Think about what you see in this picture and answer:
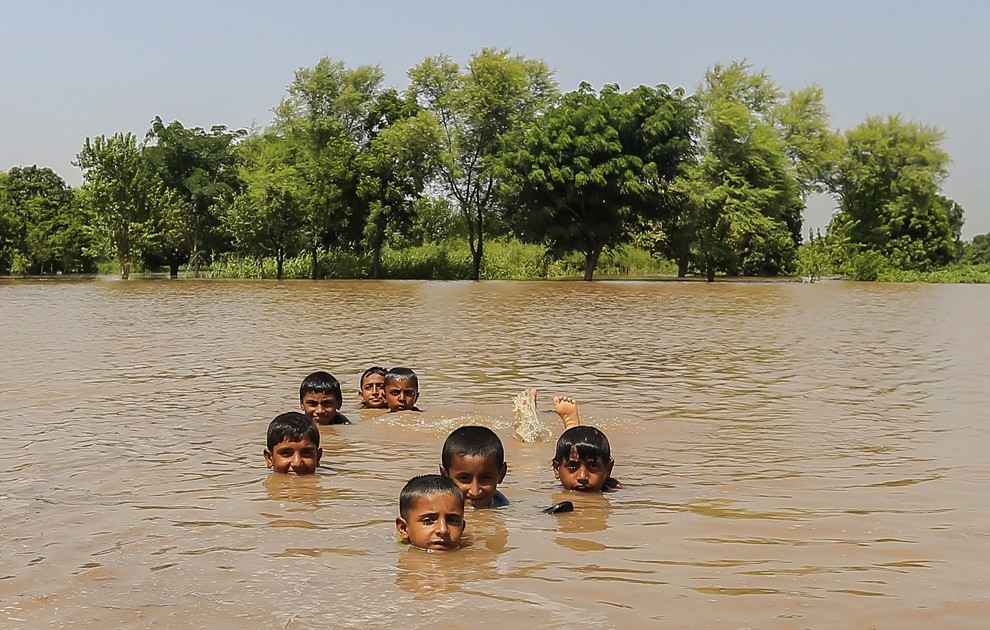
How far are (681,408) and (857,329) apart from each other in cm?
976

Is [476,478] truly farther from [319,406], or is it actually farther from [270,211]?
[270,211]

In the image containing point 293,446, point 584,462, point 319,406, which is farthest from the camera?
point 319,406

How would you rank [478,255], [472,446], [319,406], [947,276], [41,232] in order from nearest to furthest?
[472,446]
[319,406]
[947,276]
[478,255]
[41,232]

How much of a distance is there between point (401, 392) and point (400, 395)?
0.03 m

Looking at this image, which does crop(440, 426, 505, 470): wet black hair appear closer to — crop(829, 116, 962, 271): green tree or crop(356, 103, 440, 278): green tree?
crop(356, 103, 440, 278): green tree

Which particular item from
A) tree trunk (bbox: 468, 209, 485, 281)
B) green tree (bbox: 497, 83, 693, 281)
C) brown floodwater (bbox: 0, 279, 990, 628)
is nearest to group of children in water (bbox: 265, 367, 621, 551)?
brown floodwater (bbox: 0, 279, 990, 628)

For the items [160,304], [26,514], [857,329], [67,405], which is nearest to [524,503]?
[26,514]

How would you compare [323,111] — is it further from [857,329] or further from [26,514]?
[26,514]

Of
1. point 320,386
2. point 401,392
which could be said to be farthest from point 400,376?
point 320,386

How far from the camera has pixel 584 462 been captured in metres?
5.68

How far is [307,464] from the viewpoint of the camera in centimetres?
618

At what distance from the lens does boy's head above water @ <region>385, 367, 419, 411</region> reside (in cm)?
873

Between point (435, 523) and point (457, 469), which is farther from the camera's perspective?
point (457, 469)

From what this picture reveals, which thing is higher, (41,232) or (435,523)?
(41,232)
